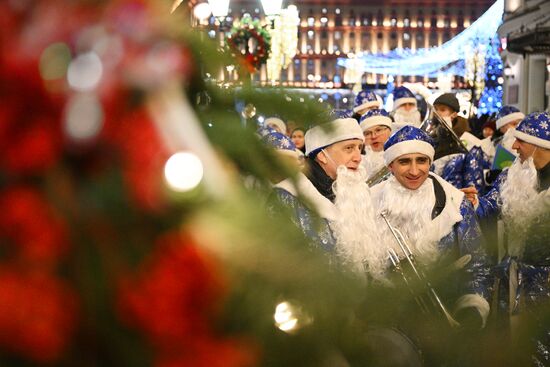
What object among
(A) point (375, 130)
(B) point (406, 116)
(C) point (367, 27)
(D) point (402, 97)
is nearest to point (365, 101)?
(B) point (406, 116)

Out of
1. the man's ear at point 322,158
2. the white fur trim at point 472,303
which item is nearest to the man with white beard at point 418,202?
the man's ear at point 322,158

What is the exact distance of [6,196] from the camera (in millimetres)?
926

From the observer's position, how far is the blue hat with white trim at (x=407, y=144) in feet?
20.4

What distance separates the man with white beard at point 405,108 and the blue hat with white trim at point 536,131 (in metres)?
4.43

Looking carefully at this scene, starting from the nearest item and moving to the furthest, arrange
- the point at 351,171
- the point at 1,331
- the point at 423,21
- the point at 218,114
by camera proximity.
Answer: the point at 1,331, the point at 218,114, the point at 351,171, the point at 423,21

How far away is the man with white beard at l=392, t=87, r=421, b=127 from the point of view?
12281 millimetres

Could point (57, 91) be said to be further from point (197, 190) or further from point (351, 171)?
point (351, 171)

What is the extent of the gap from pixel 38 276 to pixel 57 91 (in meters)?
0.16

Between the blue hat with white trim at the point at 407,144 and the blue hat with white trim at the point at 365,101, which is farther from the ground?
the blue hat with white trim at the point at 407,144

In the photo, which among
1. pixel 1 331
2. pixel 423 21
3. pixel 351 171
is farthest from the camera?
pixel 423 21

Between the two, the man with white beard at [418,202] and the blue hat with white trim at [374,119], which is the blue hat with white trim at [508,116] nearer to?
the blue hat with white trim at [374,119]

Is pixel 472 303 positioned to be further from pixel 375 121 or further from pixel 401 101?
pixel 401 101

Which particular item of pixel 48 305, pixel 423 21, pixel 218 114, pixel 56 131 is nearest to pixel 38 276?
pixel 48 305

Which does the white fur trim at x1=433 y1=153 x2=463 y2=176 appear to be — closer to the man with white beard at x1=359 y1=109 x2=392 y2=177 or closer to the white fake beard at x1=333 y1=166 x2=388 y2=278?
the man with white beard at x1=359 y1=109 x2=392 y2=177
